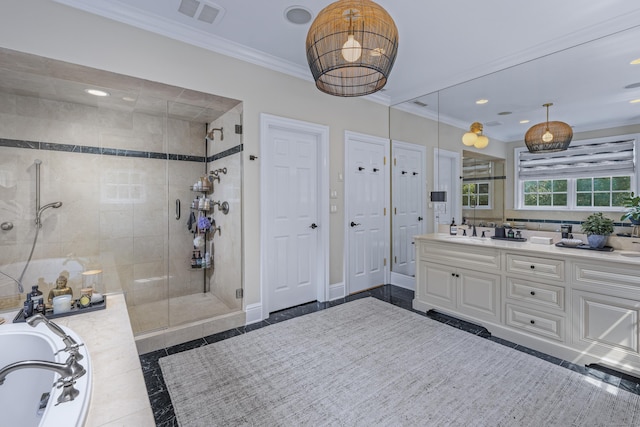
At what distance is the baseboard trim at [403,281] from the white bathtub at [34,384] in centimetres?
367

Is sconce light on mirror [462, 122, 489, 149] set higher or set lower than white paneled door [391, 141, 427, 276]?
higher

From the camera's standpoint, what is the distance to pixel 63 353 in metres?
1.52

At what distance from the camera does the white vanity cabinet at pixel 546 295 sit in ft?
6.90

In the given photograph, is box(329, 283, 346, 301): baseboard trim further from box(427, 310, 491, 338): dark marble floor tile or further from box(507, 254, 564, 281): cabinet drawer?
box(507, 254, 564, 281): cabinet drawer

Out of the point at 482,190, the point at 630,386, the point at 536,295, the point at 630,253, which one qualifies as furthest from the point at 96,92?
the point at 630,386

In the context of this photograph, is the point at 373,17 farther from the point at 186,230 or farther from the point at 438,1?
the point at 186,230

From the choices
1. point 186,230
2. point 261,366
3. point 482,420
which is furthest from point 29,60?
point 482,420

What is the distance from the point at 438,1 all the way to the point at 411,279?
3.24 metres

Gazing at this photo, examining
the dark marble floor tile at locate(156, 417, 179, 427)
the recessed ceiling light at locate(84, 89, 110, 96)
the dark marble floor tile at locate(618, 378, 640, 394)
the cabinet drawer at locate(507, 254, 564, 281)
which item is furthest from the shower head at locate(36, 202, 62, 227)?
the dark marble floor tile at locate(618, 378, 640, 394)

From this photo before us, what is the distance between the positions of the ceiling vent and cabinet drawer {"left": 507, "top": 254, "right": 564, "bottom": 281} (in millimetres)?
3309

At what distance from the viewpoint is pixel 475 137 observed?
3.47m

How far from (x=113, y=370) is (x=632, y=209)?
150 inches

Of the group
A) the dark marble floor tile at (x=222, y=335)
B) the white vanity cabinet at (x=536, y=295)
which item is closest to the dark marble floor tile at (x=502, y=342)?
the white vanity cabinet at (x=536, y=295)

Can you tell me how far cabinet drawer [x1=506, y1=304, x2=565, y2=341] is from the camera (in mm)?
2393
